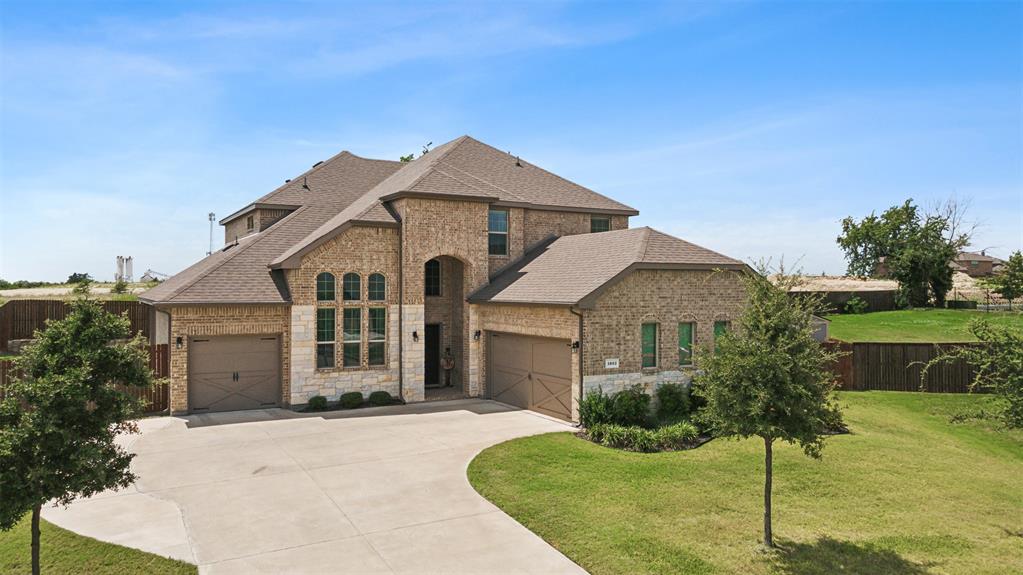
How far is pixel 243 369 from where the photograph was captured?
20.0 m

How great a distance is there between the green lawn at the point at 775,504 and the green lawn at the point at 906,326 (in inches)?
864

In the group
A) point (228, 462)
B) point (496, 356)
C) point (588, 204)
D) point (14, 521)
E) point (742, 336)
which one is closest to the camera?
point (14, 521)

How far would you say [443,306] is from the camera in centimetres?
2434

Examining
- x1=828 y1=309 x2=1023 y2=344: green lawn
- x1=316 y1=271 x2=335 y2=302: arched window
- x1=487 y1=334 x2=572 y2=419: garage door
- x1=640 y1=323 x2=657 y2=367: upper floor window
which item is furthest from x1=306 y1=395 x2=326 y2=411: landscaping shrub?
x1=828 y1=309 x2=1023 y2=344: green lawn

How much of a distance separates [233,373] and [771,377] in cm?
1592

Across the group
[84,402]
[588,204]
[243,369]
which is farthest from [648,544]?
[588,204]

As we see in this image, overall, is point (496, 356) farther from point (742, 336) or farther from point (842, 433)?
point (742, 336)

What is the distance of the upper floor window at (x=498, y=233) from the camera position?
23922 mm

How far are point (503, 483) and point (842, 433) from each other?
32.4 feet

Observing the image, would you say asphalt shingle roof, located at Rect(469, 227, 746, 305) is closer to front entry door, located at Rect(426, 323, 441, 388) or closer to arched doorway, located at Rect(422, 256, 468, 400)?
arched doorway, located at Rect(422, 256, 468, 400)

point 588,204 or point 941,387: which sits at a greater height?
point 588,204

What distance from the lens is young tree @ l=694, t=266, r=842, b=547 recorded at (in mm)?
9516

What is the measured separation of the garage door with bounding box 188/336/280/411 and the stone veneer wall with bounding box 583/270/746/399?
32.0 ft

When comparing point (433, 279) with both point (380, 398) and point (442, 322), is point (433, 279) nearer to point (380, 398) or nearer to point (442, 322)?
point (442, 322)
